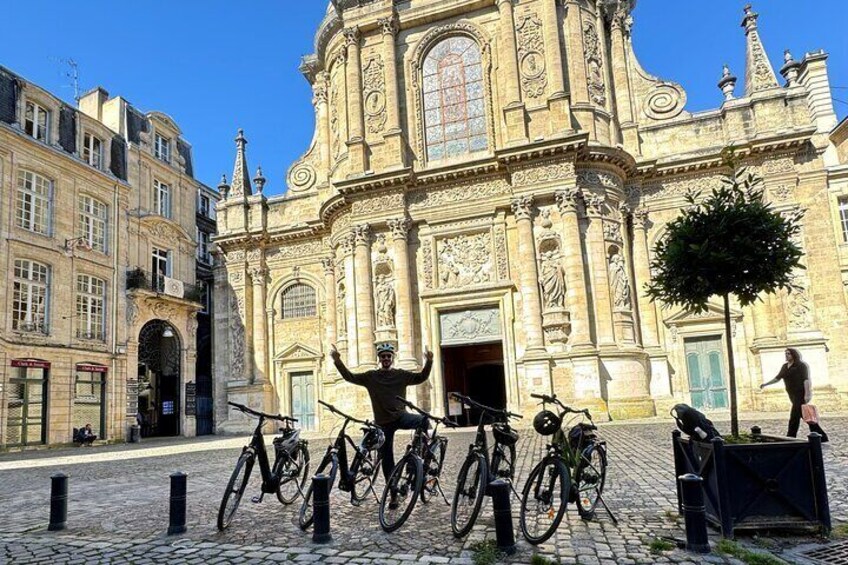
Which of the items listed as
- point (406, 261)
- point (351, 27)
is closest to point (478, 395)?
point (406, 261)

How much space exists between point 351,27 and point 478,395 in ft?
49.1

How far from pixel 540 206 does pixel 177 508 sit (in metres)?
15.5

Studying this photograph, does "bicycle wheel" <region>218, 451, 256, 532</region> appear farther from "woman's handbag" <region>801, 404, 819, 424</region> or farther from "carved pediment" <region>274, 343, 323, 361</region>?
"carved pediment" <region>274, 343, 323, 361</region>

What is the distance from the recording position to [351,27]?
2255 centimetres

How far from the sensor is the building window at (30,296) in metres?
21.2

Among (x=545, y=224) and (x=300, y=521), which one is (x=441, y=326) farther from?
(x=300, y=521)

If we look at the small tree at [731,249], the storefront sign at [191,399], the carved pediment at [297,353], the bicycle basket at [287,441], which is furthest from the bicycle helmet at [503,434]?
the storefront sign at [191,399]

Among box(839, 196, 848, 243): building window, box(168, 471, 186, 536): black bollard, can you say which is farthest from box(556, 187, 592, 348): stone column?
box(168, 471, 186, 536): black bollard

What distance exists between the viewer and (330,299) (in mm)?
24094

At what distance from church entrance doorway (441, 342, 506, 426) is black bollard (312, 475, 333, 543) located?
16.8 meters

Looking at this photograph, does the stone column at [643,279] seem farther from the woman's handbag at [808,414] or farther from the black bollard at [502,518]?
the black bollard at [502,518]

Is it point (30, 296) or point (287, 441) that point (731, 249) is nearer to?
point (287, 441)

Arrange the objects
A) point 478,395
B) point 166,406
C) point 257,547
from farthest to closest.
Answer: point 166,406, point 478,395, point 257,547

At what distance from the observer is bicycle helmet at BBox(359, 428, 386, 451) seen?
21.9 feet
